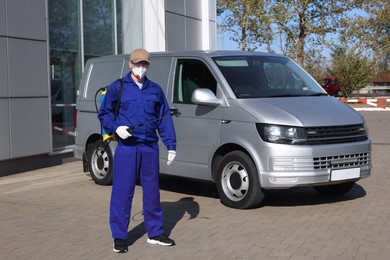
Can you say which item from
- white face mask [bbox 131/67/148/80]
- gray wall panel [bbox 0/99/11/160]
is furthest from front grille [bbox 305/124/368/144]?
gray wall panel [bbox 0/99/11/160]

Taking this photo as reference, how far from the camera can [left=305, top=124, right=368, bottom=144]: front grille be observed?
7.23m

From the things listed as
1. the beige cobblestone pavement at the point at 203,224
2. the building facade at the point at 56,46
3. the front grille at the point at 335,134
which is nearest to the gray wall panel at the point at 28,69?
the building facade at the point at 56,46

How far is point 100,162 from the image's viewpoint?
9516 mm

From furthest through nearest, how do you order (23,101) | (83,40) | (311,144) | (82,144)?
(83,40), (23,101), (82,144), (311,144)

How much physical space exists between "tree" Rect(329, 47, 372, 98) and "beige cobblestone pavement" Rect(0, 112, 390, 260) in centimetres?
3120

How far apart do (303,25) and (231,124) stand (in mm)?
27168

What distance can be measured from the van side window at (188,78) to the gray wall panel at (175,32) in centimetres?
745

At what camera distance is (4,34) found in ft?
34.2

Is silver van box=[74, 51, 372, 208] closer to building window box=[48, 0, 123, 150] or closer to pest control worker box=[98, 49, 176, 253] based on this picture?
pest control worker box=[98, 49, 176, 253]

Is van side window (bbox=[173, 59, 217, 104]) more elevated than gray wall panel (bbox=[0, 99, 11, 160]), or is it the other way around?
van side window (bbox=[173, 59, 217, 104])

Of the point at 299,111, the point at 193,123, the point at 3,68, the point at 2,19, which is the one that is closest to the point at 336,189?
the point at 299,111

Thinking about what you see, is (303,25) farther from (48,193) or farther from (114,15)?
(48,193)

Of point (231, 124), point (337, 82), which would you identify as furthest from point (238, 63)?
point (337, 82)

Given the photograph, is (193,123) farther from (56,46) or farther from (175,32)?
(175,32)
